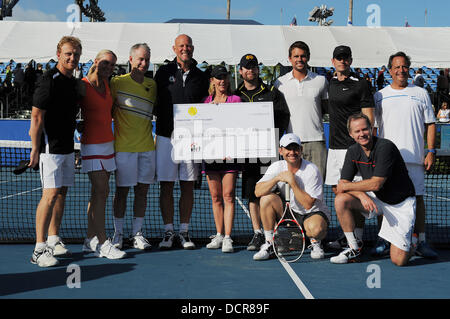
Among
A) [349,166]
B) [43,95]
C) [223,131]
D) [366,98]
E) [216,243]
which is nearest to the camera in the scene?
[43,95]

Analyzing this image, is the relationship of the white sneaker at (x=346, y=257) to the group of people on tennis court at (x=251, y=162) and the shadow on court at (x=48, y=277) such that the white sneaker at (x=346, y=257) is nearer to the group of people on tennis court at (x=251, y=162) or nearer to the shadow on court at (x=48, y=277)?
the group of people on tennis court at (x=251, y=162)

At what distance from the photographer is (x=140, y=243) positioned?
207 inches

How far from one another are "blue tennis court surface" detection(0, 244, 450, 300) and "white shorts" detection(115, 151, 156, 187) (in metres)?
0.75

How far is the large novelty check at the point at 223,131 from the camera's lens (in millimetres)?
5082

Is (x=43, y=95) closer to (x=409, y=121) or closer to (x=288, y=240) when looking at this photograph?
(x=288, y=240)

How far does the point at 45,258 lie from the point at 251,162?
7.21 ft

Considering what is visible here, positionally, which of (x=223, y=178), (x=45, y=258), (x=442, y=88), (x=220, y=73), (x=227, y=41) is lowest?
(x=45, y=258)

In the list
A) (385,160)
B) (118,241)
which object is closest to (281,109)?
(385,160)

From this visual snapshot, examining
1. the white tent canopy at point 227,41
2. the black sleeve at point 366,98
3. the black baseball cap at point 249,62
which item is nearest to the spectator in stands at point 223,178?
the black baseball cap at point 249,62

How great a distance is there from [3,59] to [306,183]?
1273 cm

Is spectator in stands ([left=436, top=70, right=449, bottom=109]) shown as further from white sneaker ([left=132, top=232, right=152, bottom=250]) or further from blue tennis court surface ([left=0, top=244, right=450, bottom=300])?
white sneaker ([left=132, top=232, right=152, bottom=250])

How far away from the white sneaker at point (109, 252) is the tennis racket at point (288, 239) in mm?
1493

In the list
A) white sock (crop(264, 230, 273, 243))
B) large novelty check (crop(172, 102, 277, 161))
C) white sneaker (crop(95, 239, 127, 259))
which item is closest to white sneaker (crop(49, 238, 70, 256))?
white sneaker (crop(95, 239, 127, 259))
